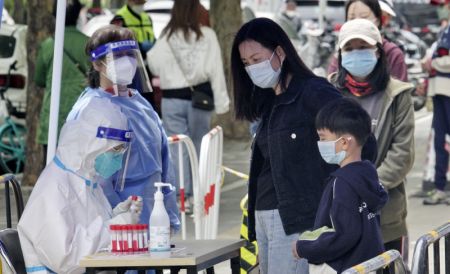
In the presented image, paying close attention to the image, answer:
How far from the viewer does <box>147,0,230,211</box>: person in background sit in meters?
12.6

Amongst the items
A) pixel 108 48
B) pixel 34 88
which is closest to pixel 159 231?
pixel 108 48

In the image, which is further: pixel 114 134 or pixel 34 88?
pixel 34 88

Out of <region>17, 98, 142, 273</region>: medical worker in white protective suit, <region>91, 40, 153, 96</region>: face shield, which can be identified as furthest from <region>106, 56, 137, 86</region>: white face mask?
<region>17, 98, 142, 273</region>: medical worker in white protective suit

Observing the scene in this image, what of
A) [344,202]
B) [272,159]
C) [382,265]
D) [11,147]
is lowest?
[11,147]

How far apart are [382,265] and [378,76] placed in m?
2.65

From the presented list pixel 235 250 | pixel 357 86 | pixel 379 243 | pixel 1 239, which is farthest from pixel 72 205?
pixel 357 86

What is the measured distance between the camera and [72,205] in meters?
6.44

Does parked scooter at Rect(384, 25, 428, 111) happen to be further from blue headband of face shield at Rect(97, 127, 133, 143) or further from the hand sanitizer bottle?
the hand sanitizer bottle

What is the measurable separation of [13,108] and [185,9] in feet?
13.8

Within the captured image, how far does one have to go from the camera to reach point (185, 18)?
1262cm

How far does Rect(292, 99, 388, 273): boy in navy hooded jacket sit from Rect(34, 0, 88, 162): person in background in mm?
6455

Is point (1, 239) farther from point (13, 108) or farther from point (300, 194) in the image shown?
point (13, 108)

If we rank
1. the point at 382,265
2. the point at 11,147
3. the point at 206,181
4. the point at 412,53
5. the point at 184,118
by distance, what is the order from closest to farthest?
the point at 382,265, the point at 206,181, the point at 184,118, the point at 11,147, the point at 412,53

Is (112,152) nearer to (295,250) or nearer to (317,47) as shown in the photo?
(295,250)
